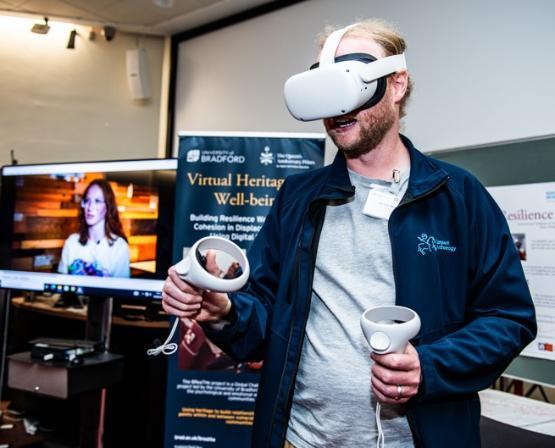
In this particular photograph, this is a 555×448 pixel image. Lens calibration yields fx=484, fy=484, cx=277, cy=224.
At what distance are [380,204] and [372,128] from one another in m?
0.20

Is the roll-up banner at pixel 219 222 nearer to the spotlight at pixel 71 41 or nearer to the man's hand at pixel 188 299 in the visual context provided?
the man's hand at pixel 188 299

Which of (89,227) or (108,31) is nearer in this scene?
(89,227)

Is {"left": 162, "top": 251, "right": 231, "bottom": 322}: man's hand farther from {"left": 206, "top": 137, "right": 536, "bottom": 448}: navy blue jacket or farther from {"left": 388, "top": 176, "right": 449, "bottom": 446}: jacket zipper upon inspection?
{"left": 388, "top": 176, "right": 449, "bottom": 446}: jacket zipper

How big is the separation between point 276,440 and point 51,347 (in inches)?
72.6

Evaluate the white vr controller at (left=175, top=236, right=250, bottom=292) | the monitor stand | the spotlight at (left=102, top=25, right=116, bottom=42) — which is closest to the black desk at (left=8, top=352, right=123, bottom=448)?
the monitor stand

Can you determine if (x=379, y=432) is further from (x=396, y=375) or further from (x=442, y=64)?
(x=442, y=64)

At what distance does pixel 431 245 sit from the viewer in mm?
1137

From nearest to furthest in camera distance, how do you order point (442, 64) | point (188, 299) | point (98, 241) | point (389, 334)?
point (389, 334) → point (188, 299) → point (98, 241) → point (442, 64)

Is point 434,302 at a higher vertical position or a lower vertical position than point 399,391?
higher

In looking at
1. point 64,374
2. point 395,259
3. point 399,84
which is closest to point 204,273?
point 395,259

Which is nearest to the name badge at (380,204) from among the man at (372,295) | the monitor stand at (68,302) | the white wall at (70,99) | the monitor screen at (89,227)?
the man at (372,295)

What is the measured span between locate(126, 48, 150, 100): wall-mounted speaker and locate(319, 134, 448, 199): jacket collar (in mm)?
3395

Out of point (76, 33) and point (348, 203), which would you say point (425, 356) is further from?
point (76, 33)

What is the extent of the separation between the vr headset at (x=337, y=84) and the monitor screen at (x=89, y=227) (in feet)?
4.81
